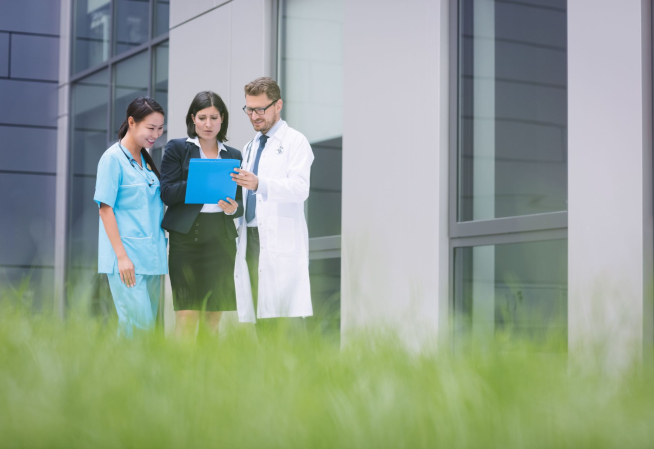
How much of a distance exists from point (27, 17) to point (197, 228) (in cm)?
956

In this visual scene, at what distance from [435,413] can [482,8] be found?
469cm

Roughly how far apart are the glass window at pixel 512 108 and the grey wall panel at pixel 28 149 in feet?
28.1

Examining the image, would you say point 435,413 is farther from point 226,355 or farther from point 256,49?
point 256,49

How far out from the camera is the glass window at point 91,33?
441 inches

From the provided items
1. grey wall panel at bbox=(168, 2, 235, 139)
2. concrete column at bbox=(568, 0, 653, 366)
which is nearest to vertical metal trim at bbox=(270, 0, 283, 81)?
grey wall panel at bbox=(168, 2, 235, 139)

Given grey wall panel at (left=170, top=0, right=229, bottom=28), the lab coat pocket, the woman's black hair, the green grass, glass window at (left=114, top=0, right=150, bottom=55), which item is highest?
glass window at (left=114, top=0, right=150, bottom=55)

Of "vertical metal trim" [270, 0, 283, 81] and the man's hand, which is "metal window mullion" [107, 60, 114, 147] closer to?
"vertical metal trim" [270, 0, 283, 81]

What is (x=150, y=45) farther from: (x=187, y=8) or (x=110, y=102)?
(x=110, y=102)

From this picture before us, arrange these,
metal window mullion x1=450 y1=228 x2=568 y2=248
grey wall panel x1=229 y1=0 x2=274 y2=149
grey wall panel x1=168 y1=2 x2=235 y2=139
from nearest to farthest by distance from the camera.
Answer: metal window mullion x1=450 y1=228 x2=568 y2=248 → grey wall panel x1=229 y1=0 x2=274 y2=149 → grey wall panel x1=168 y1=2 x2=235 y2=139

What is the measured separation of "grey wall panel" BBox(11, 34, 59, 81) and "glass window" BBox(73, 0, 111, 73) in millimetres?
610

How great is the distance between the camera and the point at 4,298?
8.66 feet

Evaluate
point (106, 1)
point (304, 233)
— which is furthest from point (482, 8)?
point (106, 1)

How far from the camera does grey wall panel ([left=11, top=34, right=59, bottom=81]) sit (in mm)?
12461

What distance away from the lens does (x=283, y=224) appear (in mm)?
4379
